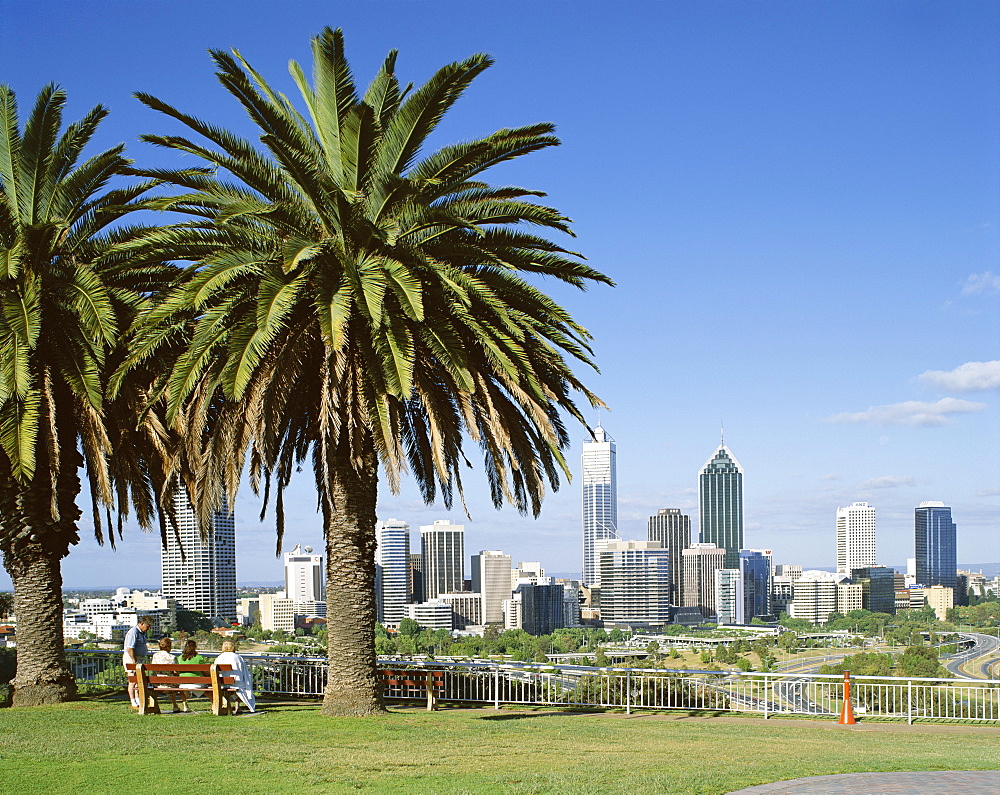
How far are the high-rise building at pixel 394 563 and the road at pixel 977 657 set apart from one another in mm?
68985

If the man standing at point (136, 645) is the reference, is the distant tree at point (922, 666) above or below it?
below

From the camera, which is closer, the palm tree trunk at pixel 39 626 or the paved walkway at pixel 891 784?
the paved walkway at pixel 891 784

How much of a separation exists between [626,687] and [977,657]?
83.9m

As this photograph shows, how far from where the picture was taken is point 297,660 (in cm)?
2202

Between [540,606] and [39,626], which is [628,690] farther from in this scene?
[540,606]

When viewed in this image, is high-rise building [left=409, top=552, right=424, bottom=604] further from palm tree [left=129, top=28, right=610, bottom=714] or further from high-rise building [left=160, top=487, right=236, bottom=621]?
palm tree [left=129, top=28, right=610, bottom=714]

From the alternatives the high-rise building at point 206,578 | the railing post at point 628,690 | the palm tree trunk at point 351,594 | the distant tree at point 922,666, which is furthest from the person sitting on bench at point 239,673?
the high-rise building at point 206,578

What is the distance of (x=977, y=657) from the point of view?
9162 cm

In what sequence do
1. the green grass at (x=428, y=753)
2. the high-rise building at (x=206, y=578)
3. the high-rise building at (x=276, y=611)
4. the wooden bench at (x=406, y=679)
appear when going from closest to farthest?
the green grass at (x=428, y=753)
the wooden bench at (x=406, y=679)
the high-rise building at (x=206, y=578)
the high-rise building at (x=276, y=611)

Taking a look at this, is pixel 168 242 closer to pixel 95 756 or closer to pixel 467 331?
pixel 467 331

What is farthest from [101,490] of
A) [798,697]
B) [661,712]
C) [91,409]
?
[798,697]

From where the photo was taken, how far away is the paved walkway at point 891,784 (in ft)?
30.4

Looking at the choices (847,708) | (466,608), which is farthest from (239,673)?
(466,608)

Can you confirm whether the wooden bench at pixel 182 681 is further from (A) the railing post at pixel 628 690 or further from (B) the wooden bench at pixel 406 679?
(A) the railing post at pixel 628 690
